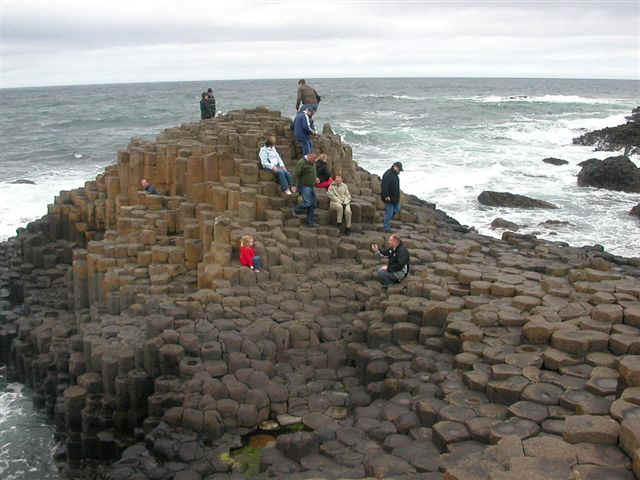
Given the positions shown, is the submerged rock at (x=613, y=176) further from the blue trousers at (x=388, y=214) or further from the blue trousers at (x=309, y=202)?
the blue trousers at (x=309, y=202)

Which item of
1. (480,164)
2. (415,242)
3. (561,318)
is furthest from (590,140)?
(561,318)

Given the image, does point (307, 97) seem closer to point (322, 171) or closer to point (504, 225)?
point (322, 171)

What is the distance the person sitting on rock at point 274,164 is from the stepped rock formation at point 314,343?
0.29 meters

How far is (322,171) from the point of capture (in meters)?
13.7

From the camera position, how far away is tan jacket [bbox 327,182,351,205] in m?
12.7

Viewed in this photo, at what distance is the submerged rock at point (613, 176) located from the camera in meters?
26.3

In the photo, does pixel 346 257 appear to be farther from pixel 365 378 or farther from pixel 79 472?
pixel 79 472

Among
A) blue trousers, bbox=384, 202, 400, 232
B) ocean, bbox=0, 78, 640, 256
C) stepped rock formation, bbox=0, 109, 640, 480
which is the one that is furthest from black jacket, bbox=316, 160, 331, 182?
ocean, bbox=0, 78, 640, 256

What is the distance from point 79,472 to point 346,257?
5725mm

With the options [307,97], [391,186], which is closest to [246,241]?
[391,186]

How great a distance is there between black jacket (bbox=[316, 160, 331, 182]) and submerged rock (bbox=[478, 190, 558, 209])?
1148cm

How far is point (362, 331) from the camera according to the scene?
9977 millimetres

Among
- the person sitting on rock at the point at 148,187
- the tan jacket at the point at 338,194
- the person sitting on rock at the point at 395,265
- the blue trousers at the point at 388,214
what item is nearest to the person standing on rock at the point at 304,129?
the tan jacket at the point at 338,194

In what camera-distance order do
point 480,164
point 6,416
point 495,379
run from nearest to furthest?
1. point 495,379
2. point 6,416
3. point 480,164
